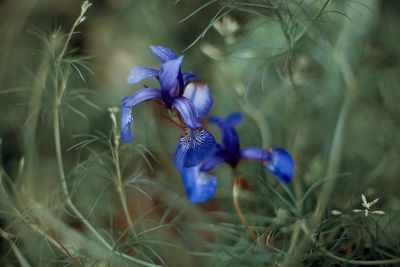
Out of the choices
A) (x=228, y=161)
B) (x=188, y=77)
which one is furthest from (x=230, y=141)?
(x=188, y=77)

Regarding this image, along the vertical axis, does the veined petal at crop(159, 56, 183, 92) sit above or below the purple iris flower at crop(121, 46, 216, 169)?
above

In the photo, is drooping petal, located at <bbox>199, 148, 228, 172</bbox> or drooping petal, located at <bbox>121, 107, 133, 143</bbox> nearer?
drooping petal, located at <bbox>121, 107, 133, 143</bbox>

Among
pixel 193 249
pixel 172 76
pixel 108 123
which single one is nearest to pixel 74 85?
pixel 108 123

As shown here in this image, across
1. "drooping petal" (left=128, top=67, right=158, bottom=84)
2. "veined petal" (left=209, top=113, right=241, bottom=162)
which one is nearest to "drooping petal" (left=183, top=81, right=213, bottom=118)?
"veined petal" (left=209, top=113, right=241, bottom=162)

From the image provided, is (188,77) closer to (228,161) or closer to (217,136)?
(228,161)

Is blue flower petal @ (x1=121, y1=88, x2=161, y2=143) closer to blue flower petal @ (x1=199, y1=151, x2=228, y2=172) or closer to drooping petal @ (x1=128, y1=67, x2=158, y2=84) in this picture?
drooping petal @ (x1=128, y1=67, x2=158, y2=84)

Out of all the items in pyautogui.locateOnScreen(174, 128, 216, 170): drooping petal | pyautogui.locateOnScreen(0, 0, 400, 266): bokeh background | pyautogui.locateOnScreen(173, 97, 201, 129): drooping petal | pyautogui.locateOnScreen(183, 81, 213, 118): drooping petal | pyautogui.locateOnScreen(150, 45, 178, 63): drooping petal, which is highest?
pyautogui.locateOnScreen(150, 45, 178, 63): drooping petal
